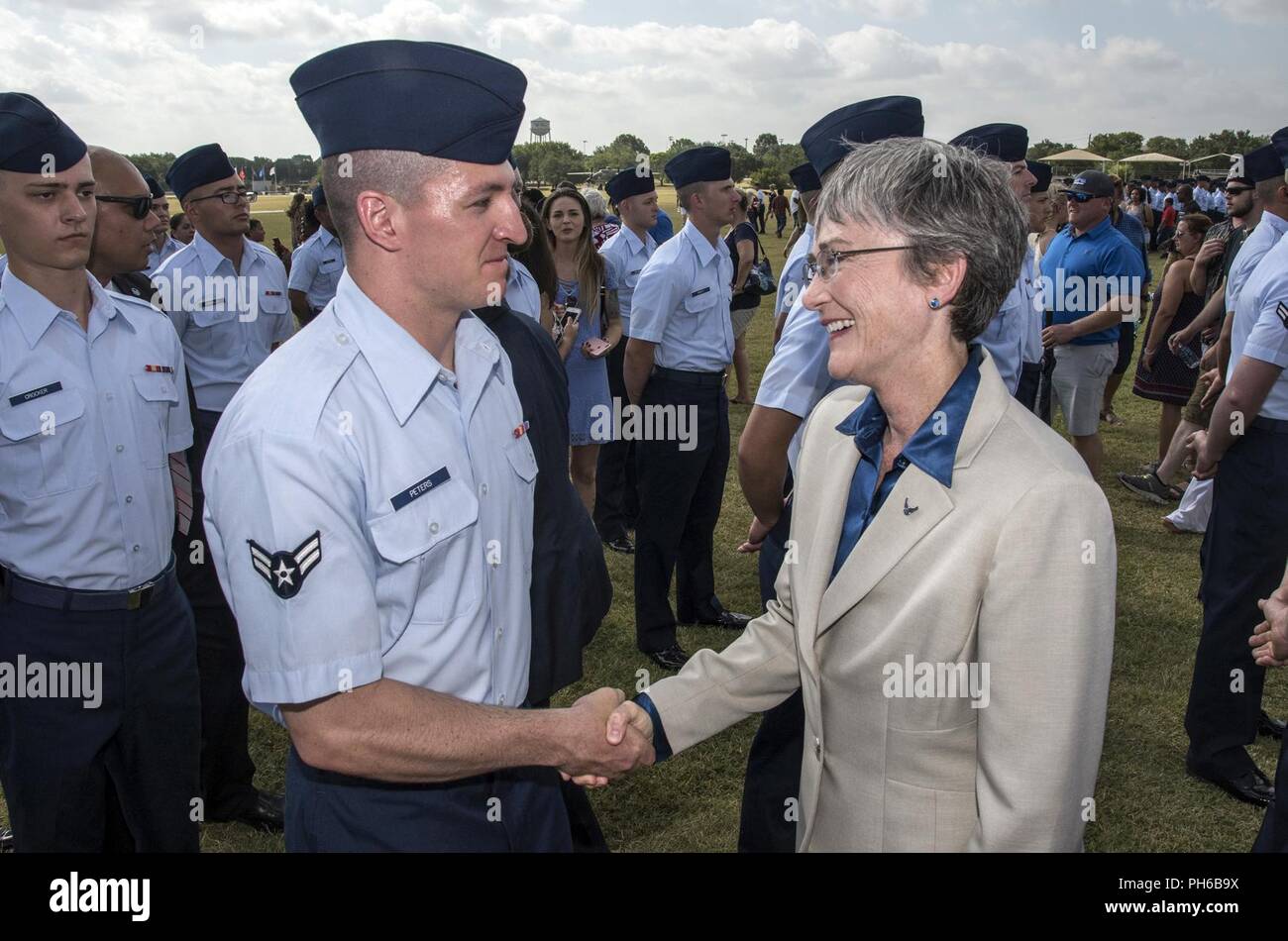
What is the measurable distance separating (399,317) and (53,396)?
63.7 inches

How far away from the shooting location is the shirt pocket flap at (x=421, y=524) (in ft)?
5.99

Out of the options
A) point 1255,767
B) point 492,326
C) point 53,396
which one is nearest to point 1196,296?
point 1255,767

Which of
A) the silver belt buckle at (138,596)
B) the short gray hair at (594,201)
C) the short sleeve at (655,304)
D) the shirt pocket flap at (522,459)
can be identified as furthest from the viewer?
the short gray hair at (594,201)

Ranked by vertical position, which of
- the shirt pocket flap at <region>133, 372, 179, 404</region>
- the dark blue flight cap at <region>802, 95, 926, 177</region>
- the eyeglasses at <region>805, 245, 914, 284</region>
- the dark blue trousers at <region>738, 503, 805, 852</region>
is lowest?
the dark blue trousers at <region>738, 503, 805, 852</region>

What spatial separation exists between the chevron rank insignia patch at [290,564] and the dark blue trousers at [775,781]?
160 centimetres

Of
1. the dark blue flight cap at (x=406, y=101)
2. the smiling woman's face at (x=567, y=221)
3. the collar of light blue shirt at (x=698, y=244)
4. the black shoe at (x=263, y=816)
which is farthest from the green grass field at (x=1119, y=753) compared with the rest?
the dark blue flight cap at (x=406, y=101)

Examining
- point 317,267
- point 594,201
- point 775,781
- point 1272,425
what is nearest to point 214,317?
point 317,267

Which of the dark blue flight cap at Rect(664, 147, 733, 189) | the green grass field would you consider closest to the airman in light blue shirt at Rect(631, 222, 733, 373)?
the dark blue flight cap at Rect(664, 147, 733, 189)

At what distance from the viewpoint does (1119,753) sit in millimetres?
4969

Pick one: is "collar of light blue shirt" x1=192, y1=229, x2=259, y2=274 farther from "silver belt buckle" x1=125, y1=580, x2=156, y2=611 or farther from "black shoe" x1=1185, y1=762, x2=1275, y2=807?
"black shoe" x1=1185, y1=762, x2=1275, y2=807

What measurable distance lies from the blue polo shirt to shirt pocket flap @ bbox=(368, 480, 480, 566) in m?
7.12

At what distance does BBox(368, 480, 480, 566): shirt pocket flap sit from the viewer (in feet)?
5.99

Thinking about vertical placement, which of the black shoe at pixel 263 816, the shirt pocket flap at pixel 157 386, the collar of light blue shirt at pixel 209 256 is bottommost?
the black shoe at pixel 263 816

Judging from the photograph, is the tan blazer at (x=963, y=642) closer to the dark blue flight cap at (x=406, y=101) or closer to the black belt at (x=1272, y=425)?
the dark blue flight cap at (x=406, y=101)
